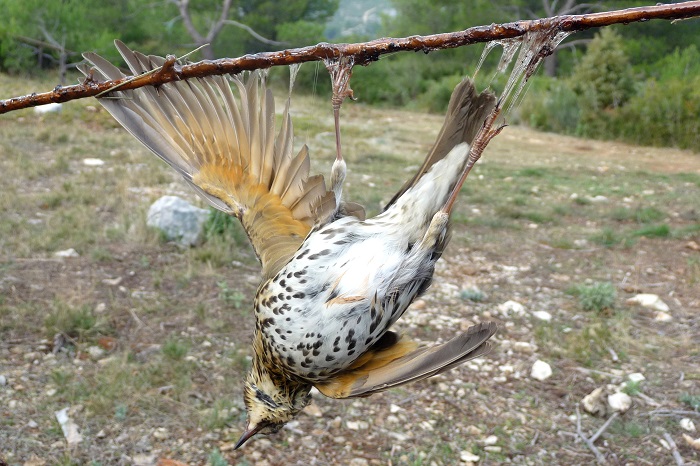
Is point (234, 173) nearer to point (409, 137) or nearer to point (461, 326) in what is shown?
point (461, 326)

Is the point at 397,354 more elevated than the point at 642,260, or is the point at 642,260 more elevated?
the point at 397,354

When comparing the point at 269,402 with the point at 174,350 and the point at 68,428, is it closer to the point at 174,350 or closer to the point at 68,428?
the point at 68,428

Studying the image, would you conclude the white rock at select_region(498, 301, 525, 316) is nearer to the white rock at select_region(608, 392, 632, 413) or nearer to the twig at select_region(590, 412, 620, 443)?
the white rock at select_region(608, 392, 632, 413)

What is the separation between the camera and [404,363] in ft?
8.14

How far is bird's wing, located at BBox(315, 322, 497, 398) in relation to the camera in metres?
A: 2.23

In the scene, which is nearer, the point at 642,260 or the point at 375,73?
the point at 642,260

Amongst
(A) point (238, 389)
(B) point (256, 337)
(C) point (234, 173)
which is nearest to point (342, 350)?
(B) point (256, 337)

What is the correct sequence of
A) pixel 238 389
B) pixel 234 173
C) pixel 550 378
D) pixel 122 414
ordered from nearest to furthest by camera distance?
pixel 234 173 < pixel 122 414 < pixel 238 389 < pixel 550 378

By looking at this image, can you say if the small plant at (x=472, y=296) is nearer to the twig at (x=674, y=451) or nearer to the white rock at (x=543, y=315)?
the white rock at (x=543, y=315)

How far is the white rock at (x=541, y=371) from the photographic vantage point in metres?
4.38

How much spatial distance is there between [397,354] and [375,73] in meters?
24.5

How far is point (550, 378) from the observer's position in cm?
438

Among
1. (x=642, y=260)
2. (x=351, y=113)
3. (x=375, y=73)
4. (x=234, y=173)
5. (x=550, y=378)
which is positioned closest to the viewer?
(x=234, y=173)

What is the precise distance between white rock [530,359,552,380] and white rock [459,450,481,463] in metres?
0.96
